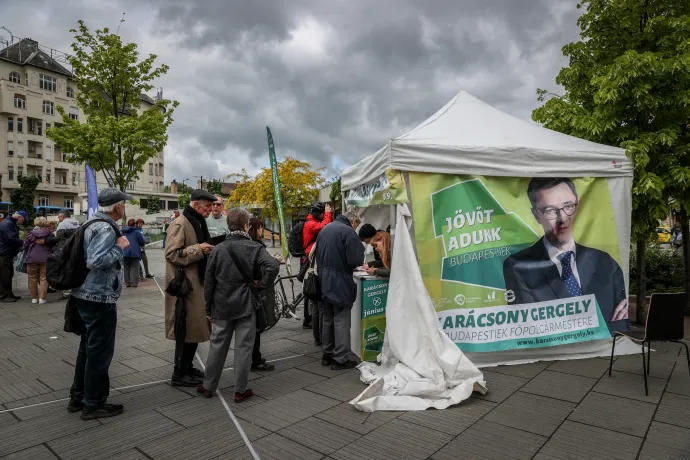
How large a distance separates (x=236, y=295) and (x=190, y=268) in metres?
0.66

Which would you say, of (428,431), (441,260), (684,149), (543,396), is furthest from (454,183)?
(684,149)

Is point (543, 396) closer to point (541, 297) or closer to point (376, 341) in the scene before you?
point (541, 297)

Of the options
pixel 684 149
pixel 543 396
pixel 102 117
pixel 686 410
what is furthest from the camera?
pixel 102 117

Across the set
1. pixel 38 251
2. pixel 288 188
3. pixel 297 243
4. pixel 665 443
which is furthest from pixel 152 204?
pixel 665 443

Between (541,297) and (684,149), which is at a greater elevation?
(684,149)

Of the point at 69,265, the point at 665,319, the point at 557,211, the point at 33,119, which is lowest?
the point at 665,319

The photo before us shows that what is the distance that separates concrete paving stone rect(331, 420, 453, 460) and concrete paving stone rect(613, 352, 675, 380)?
113 inches

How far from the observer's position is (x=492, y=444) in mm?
3430

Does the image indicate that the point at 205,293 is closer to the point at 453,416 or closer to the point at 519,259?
the point at 453,416

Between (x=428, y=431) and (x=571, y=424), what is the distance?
3.84 feet

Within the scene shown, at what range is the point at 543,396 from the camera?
4.39 meters

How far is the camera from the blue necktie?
5664mm

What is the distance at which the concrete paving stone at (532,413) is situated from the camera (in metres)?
3.73

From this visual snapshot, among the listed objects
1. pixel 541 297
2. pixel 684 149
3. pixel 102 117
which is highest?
pixel 102 117
